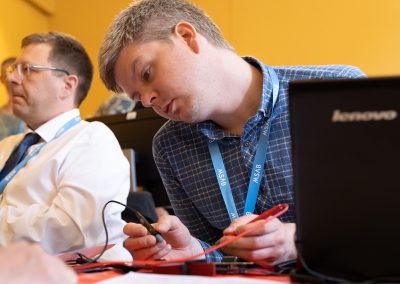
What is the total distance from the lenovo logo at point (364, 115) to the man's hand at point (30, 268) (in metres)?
0.38

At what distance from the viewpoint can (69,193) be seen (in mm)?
1574

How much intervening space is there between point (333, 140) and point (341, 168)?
36 millimetres

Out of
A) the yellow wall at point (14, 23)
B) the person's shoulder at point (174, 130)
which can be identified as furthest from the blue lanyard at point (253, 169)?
the yellow wall at point (14, 23)

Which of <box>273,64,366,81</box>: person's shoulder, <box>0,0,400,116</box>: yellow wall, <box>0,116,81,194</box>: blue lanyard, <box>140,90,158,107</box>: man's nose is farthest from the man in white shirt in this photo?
<box>0,0,400,116</box>: yellow wall

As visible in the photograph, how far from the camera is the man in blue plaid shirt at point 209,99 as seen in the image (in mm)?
1299

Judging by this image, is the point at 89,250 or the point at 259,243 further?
the point at 89,250

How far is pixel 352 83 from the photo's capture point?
62 centimetres

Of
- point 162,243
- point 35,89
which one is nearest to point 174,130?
point 162,243

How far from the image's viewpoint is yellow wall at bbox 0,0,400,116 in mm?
4168

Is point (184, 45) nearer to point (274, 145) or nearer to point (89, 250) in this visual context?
point (274, 145)

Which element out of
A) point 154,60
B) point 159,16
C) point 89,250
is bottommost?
point 89,250

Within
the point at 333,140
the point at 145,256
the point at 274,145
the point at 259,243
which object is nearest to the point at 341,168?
the point at 333,140

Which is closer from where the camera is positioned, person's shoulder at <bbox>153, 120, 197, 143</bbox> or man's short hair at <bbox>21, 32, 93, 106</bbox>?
person's shoulder at <bbox>153, 120, 197, 143</bbox>

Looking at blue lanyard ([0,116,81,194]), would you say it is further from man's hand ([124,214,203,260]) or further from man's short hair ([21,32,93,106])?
man's hand ([124,214,203,260])
